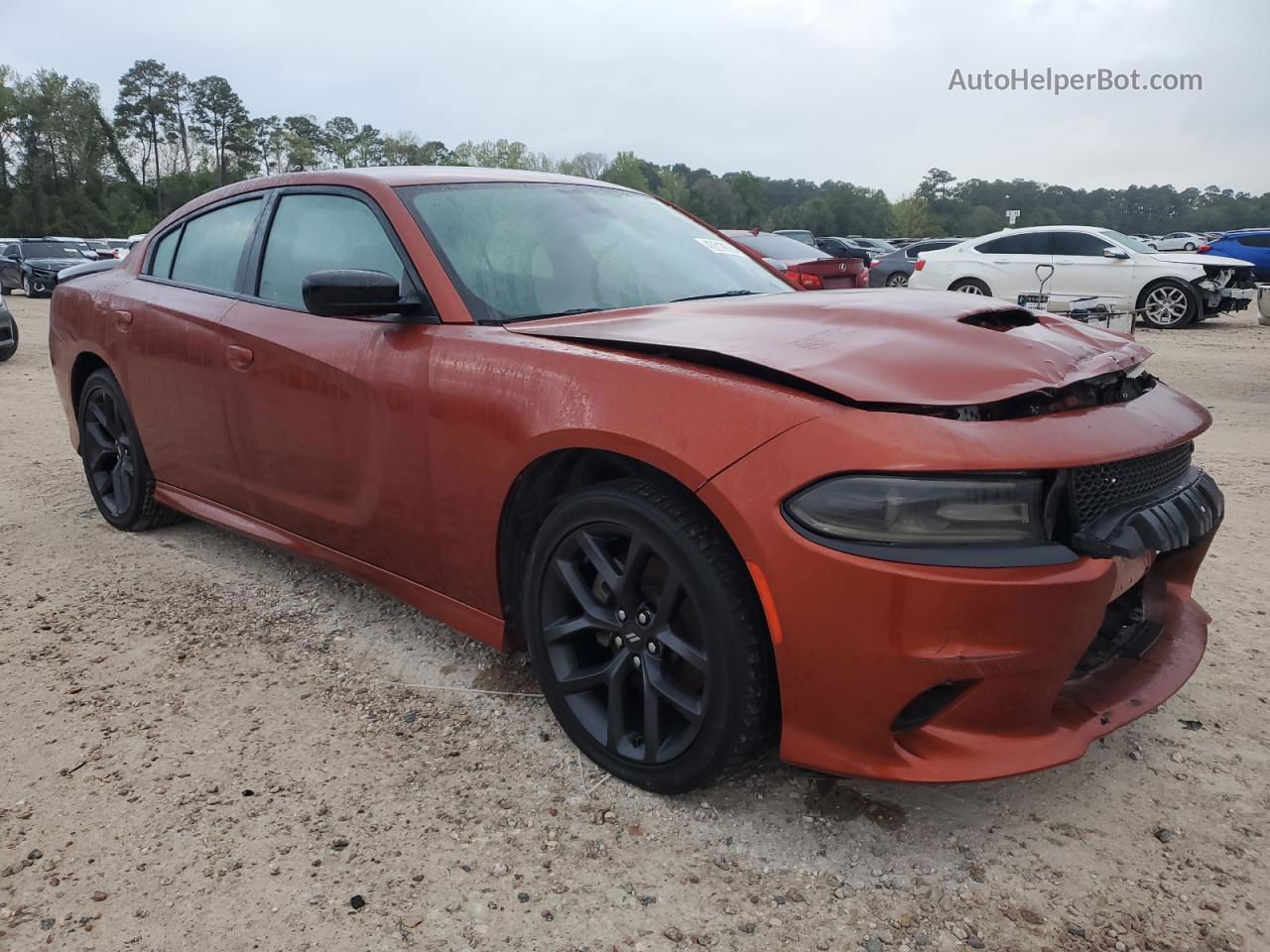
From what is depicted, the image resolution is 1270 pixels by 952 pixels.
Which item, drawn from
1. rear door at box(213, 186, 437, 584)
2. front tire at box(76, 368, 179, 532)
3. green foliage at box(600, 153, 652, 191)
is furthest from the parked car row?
green foliage at box(600, 153, 652, 191)

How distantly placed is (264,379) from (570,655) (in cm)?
144

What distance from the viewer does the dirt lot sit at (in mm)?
1824

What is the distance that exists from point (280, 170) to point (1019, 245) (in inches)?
1873

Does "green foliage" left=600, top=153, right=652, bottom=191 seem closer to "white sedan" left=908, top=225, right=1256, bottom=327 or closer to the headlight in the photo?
"white sedan" left=908, top=225, right=1256, bottom=327

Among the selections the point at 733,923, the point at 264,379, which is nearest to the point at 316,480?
the point at 264,379

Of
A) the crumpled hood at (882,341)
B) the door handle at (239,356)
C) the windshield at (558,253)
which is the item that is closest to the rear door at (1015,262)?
the windshield at (558,253)

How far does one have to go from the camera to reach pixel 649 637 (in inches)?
83.3

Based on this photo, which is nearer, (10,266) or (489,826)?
(489,826)

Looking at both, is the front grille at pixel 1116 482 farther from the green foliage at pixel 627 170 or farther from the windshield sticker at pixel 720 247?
the green foliage at pixel 627 170

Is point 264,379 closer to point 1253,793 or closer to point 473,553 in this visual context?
point 473,553

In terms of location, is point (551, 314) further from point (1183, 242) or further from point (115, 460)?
point (1183, 242)

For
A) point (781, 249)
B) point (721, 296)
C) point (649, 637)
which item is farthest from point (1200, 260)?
point (649, 637)

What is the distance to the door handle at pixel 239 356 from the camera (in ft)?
10.2

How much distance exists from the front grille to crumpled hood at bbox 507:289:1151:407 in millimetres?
195
